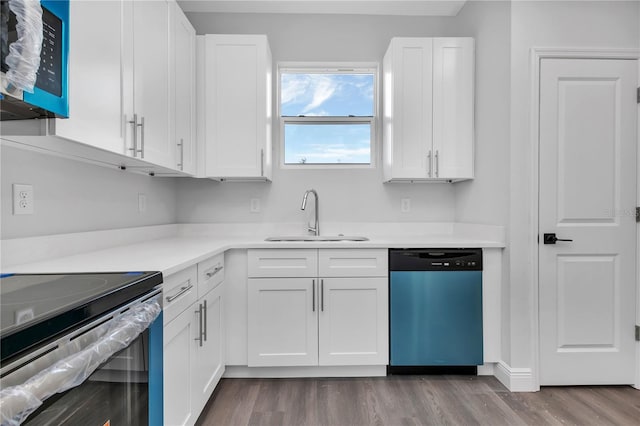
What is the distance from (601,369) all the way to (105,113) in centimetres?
310

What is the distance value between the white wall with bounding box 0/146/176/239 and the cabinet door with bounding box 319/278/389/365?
1.32 metres

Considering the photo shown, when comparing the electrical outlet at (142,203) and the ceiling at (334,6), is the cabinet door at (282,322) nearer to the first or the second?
the electrical outlet at (142,203)

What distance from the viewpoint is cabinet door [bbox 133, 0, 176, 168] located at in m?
1.63

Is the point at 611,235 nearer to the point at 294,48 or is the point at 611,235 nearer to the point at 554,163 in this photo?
the point at 554,163

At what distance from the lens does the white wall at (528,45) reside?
83.1 inches

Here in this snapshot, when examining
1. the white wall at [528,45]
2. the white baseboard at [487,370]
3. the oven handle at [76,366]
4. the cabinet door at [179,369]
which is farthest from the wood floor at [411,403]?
the oven handle at [76,366]

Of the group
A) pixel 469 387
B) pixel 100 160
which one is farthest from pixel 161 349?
A: pixel 469 387

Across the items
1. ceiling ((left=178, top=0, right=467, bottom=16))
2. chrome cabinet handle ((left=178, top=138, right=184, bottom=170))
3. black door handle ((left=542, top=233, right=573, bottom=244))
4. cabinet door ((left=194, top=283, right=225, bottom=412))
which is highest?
ceiling ((left=178, top=0, right=467, bottom=16))

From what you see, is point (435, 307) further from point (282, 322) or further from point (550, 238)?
point (282, 322)

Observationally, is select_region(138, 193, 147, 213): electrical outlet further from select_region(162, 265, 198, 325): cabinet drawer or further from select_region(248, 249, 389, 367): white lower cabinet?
select_region(162, 265, 198, 325): cabinet drawer

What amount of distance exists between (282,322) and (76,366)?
1.58 metres

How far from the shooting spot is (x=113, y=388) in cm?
86

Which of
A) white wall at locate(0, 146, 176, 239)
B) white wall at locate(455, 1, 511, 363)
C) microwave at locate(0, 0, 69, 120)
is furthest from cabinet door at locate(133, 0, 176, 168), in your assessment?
white wall at locate(455, 1, 511, 363)

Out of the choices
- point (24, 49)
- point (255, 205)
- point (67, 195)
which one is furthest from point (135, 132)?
point (255, 205)
